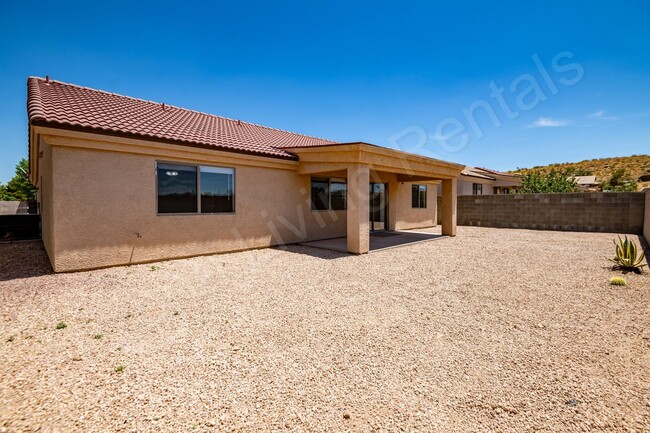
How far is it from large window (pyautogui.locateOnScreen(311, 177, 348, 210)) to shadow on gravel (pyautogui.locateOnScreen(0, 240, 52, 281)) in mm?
8816

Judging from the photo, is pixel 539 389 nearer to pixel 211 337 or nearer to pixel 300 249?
pixel 211 337

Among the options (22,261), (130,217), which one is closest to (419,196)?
(130,217)

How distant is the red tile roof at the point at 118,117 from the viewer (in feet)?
23.8

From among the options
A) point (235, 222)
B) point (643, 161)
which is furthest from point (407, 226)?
point (643, 161)

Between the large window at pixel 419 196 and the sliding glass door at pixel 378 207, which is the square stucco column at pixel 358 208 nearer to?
the sliding glass door at pixel 378 207

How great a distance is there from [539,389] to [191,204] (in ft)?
29.6

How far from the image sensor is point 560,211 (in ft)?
57.9

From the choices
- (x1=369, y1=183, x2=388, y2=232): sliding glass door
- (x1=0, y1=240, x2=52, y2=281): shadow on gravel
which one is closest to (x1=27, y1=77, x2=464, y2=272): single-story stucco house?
(x1=0, y1=240, x2=52, y2=281): shadow on gravel

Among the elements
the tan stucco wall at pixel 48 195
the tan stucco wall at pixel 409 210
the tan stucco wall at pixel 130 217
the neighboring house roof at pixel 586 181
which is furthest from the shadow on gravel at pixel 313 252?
the neighboring house roof at pixel 586 181

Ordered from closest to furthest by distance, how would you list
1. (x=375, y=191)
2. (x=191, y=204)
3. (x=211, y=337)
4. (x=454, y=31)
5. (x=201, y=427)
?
(x=201, y=427) < (x=211, y=337) < (x=191, y=204) < (x=454, y=31) < (x=375, y=191)

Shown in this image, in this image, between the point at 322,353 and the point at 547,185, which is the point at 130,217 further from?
the point at 547,185

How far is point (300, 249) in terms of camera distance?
1100cm

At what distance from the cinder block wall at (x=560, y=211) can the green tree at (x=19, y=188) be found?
240ft

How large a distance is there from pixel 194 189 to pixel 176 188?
0.52 metres
